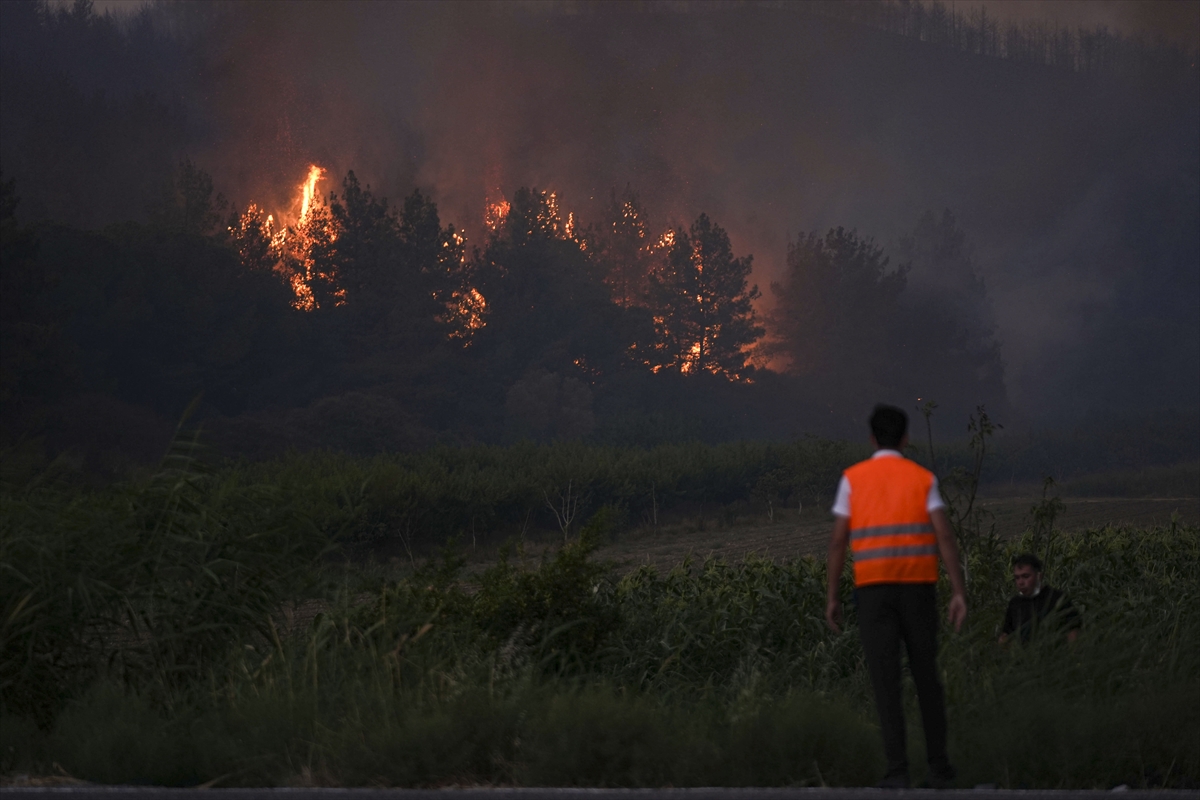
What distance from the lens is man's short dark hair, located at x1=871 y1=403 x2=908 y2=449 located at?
6586 mm

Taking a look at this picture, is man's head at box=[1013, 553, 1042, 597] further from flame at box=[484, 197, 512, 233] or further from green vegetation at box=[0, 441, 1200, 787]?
flame at box=[484, 197, 512, 233]

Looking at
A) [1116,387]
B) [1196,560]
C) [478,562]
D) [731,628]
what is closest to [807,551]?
[478,562]

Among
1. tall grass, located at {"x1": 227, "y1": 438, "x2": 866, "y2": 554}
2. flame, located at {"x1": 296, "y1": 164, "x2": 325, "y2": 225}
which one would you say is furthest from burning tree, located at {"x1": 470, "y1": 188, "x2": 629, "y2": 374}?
tall grass, located at {"x1": 227, "y1": 438, "x2": 866, "y2": 554}

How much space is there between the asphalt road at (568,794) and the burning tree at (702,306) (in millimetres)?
87680

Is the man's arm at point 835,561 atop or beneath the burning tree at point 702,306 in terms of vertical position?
beneath

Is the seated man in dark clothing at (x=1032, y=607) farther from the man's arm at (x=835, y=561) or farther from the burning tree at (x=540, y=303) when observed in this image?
the burning tree at (x=540, y=303)

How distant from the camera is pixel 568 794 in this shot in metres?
5.70

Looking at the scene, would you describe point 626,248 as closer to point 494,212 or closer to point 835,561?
point 494,212

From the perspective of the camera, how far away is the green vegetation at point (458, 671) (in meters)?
6.56

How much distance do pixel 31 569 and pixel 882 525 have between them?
568 centimetres

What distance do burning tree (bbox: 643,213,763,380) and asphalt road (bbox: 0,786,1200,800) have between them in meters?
87.7

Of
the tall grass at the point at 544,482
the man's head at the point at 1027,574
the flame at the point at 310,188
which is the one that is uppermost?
the flame at the point at 310,188

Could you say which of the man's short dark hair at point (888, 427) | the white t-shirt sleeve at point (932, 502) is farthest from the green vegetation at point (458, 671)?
the man's short dark hair at point (888, 427)

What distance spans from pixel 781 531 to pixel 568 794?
38.9m
